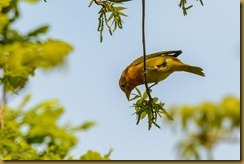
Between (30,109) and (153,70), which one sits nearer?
(153,70)

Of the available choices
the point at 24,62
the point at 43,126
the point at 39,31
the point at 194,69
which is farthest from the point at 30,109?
the point at 194,69

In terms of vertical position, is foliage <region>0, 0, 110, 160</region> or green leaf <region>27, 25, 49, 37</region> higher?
green leaf <region>27, 25, 49, 37</region>

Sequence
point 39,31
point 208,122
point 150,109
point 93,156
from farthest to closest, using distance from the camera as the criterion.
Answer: point 208,122 → point 39,31 → point 93,156 → point 150,109

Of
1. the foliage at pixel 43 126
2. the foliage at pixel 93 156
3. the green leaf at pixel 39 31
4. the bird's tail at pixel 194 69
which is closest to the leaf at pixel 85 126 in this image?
the foliage at pixel 43 126

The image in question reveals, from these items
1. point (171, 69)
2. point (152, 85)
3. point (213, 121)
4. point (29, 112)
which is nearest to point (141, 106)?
point (152, 85)

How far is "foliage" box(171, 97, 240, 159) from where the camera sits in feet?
62.4

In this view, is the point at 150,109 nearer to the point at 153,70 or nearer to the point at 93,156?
the point at 153,70

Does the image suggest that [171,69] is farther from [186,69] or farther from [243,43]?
[243,43]

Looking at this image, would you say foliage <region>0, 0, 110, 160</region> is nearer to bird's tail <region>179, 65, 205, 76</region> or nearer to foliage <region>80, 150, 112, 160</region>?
foliage <region>80, 150, 112, 160</region>

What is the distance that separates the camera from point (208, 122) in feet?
62.8

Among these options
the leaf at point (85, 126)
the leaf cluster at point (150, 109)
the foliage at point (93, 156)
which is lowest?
the leaf cluster at point (150, 109)

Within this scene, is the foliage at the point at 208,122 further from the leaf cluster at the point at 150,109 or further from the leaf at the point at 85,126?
the leaf cluster at the point at 150,109

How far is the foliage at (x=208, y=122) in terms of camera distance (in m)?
19.0

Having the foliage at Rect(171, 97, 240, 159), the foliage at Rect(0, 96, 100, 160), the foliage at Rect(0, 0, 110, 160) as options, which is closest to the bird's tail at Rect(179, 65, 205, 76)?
the foliage at Rect(0, 0, 110, 160)
